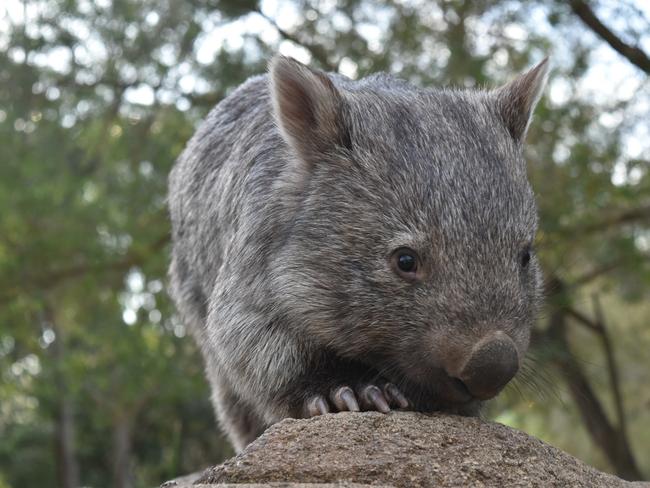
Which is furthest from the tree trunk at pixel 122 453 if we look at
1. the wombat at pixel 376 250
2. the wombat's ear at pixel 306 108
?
→ the wombat's ear at pixel 306 108

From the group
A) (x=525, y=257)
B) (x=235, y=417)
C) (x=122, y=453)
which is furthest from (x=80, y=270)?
(x=122, y=453)

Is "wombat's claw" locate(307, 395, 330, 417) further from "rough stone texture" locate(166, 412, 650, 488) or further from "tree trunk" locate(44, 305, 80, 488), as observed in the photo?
"tree trunk" locate(44, 305, 80, 488)

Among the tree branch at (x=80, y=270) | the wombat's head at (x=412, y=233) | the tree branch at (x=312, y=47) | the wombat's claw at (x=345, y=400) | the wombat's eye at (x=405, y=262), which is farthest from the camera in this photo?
the tree branch at (x=80, y=270)

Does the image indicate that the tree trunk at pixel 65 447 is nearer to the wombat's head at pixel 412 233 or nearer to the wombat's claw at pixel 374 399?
the wombat's head at pixel 412 233

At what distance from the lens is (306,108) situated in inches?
181

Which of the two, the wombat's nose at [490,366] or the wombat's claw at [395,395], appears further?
the wombat's claw at [395,395]

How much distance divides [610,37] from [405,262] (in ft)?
11.8

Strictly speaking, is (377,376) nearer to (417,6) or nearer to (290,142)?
(290,142)

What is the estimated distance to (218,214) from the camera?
5391mm

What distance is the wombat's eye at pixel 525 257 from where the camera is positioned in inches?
161

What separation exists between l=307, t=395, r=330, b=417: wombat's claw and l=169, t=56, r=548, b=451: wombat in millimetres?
11

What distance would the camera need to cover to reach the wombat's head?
377 cm

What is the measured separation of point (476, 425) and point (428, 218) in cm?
87

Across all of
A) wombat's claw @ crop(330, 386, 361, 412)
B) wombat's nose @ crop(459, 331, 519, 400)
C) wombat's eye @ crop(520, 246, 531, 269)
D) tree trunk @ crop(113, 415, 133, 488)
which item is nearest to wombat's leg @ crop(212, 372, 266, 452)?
wombat's claw @ crop(330, 386, 361, 412)
